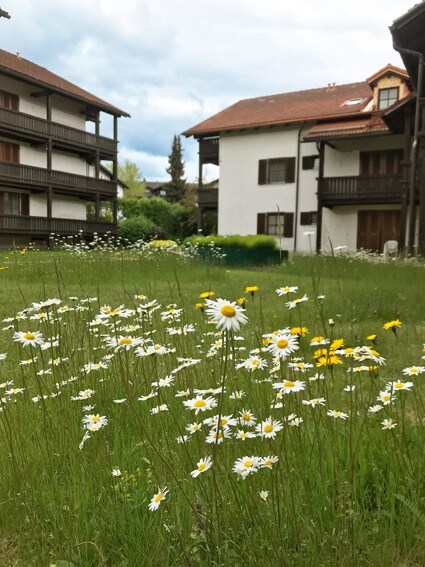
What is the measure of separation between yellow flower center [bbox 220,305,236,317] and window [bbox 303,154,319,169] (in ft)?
82.4

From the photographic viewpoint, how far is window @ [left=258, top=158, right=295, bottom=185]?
1009 inches

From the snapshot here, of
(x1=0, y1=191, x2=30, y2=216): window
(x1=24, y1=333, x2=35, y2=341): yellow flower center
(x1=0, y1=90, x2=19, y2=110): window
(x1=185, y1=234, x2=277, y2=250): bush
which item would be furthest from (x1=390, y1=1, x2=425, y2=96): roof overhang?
(x1=0, y1=191, x2=30, y2=216): window

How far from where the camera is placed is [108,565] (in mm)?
1629

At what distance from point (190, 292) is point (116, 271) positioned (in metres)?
2.26

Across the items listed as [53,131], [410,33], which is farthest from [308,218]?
[53,131]

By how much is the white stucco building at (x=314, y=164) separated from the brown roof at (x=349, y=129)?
→ 46 millimetres

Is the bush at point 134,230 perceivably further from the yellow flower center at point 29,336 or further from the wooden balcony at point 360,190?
the yellow flower center at point 29,336

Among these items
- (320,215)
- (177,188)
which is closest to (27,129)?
(320,215)

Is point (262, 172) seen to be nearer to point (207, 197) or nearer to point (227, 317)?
point (207, 197)

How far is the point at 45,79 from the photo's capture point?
27.6m

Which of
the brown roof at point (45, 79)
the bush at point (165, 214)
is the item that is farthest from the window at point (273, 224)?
the bush at point (165, 214)

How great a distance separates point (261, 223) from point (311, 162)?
400 cm

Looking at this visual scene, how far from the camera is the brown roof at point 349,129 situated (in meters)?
22.2

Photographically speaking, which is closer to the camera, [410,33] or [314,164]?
[410,33]
